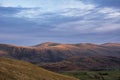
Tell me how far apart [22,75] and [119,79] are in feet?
199

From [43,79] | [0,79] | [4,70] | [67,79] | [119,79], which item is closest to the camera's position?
[0,79]

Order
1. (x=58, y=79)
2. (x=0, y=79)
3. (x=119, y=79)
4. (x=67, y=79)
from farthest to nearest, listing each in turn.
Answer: (x=119, y=79) < (x=67, y=79) < (x=58, y=79) < (x=0, y=79)

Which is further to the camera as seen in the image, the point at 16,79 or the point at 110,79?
the point at 110,79

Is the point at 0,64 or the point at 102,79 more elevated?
the point at 0,64

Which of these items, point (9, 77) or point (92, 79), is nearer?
point (9, 77)

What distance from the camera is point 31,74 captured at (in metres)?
52.5

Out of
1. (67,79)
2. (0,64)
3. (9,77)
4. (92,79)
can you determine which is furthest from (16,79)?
(92,79)

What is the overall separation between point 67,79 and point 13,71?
674 inches

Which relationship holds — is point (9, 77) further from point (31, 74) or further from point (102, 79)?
point (102, 79)

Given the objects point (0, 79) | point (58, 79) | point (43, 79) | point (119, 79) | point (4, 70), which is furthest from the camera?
point (119, 79)

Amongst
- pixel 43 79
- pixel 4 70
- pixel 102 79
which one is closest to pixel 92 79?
pixel 102 79

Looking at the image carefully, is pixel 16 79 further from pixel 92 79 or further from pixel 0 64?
pixel 92 79

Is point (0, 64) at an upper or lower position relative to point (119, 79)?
upper

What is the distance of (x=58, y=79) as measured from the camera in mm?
58656
